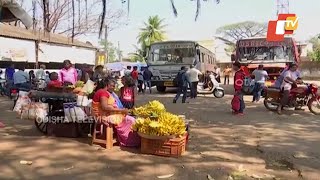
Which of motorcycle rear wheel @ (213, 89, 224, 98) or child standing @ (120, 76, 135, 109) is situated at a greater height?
child standing @ (120, 76, 135, 109)

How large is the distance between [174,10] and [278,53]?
1427cm

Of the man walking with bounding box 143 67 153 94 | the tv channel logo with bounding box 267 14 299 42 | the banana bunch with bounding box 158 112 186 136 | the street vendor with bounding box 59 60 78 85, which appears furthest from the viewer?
the man walking with bounding box 143 67 153 94

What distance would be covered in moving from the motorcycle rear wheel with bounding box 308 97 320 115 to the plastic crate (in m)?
6.93

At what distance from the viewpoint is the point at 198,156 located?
6.35m

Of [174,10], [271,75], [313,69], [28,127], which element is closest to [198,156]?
[174,10]

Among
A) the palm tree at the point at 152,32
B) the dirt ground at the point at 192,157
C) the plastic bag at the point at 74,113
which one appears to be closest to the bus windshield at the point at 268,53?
the dirt ground at the point at 192,157

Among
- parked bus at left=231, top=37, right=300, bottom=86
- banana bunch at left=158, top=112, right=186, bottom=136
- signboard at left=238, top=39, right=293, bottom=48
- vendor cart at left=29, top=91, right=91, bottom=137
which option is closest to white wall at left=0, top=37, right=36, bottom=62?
parked bus at left=231, top=37, right=300, bottom=86

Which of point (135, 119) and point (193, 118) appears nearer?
point (135, 119)

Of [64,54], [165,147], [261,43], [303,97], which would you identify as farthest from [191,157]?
[64,54]

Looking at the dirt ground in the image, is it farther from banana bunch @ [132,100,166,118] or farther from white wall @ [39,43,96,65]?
white wall @ [39,43,96,65]

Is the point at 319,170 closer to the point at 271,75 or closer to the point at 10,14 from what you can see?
the point at 10,14

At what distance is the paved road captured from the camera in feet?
17.7

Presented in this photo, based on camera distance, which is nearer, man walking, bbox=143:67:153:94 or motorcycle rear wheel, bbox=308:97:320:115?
motorcycle rear wheel, bbox=308:97:320:115

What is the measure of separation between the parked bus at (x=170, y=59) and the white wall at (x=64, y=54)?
711 cm
